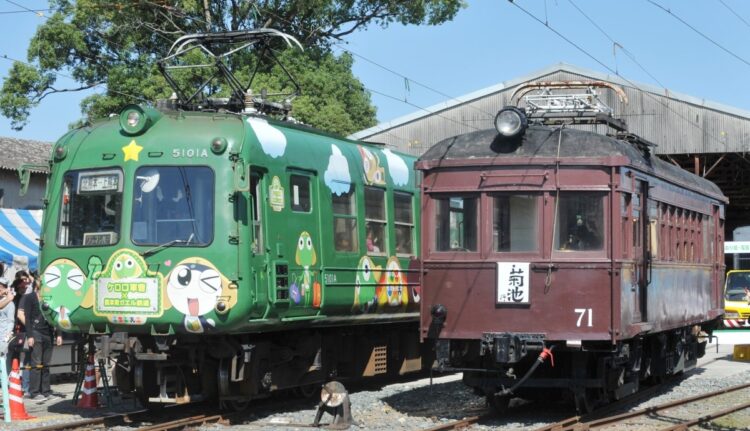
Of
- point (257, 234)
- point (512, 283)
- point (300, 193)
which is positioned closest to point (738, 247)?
point (512, 283)

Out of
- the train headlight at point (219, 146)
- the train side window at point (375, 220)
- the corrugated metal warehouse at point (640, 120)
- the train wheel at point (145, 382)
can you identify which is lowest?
the train wheel at point (145, 382)

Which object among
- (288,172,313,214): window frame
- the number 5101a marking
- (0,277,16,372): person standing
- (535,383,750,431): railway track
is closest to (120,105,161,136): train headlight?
(288,172,313,214): window frame

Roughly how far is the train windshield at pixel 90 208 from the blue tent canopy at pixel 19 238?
21.6 feet

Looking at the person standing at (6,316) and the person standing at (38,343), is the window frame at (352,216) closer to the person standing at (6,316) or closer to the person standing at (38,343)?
the person standing at (38,343)

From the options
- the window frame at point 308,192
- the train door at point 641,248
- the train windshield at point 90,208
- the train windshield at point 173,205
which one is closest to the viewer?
the train windshield at point 173,205

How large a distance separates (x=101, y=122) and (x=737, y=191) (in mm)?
29515

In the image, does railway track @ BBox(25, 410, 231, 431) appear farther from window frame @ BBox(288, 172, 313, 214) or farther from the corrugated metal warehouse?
the corrugated metal warehouse

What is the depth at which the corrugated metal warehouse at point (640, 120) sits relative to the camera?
93.4ft

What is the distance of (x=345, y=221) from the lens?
1360 cm

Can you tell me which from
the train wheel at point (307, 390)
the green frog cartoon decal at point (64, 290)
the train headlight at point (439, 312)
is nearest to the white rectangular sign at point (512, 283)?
the train headlight at point (439, 312)

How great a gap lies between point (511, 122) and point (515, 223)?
3.61 ft

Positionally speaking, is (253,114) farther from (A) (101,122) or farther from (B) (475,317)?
(B) (475,317)

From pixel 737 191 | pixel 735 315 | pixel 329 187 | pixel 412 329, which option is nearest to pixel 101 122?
pixel 329 187

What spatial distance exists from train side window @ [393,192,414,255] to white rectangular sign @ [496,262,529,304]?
356 cm
